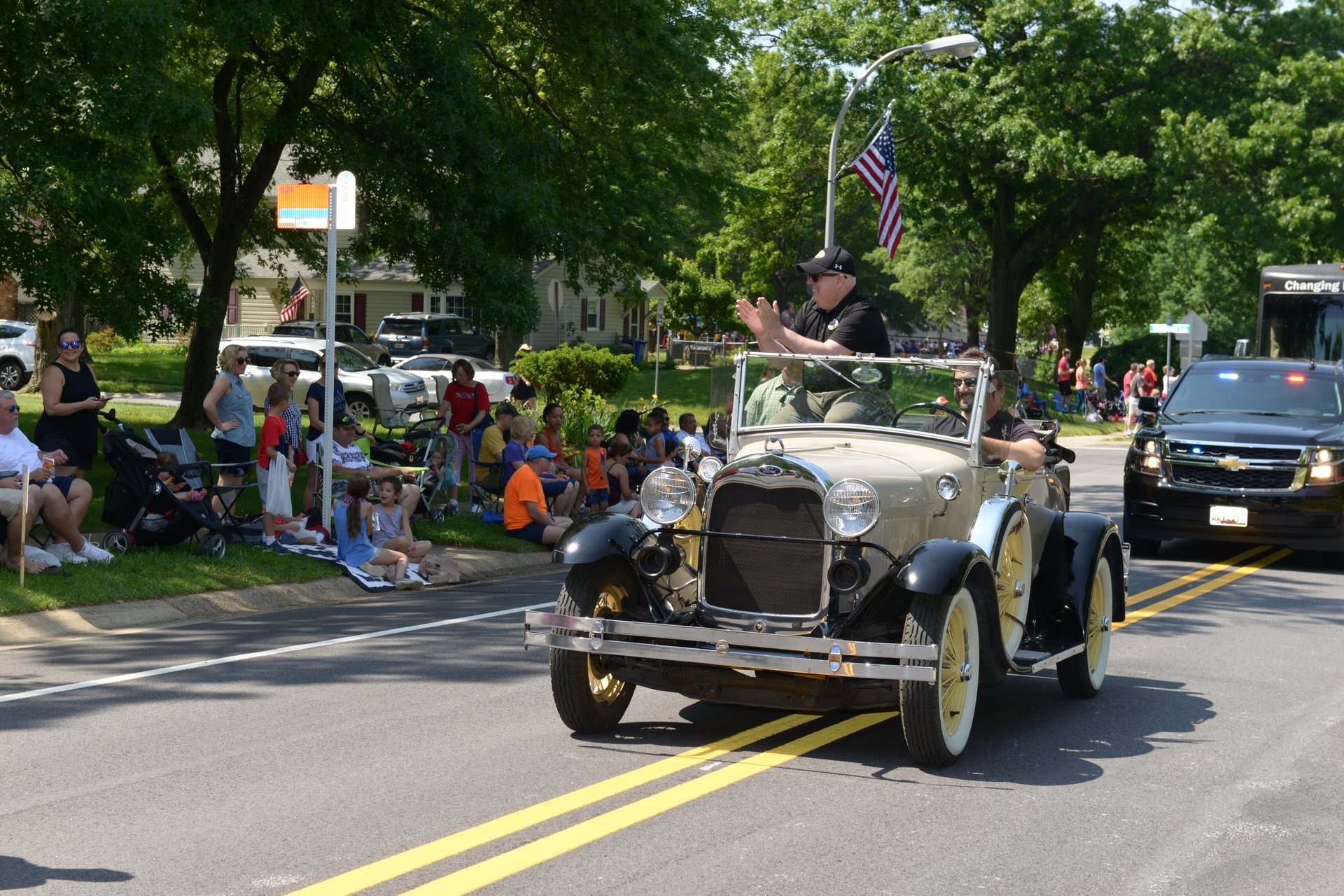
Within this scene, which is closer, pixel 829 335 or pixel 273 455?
pixel 829 335

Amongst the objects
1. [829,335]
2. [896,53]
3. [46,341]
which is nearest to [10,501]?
[829,335]

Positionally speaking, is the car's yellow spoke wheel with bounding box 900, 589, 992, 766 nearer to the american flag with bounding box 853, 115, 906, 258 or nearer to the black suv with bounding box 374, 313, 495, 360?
the american flag with bounding box 853, 115, 906, 258

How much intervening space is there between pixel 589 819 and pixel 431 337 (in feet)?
150

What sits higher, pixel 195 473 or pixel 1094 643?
pixel 195 473

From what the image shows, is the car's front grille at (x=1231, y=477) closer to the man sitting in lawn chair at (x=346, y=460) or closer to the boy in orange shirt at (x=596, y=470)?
the boy in orange shirt at (x=596, y=470)

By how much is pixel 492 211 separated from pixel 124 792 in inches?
496

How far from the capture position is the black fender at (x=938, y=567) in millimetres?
6316

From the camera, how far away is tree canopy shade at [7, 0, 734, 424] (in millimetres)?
14781

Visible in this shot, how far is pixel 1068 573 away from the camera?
8125mm

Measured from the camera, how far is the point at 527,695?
26.7 feet

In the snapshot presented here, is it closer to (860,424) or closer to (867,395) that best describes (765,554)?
(860,424)

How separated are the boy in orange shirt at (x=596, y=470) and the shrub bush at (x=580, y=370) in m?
14.3

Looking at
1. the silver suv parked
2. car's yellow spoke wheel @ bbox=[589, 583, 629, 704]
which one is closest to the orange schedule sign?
car's yellow spoke wheel @ bbox=[589, 583, 629, 704]

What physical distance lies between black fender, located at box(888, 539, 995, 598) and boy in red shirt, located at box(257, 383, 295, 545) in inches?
316
